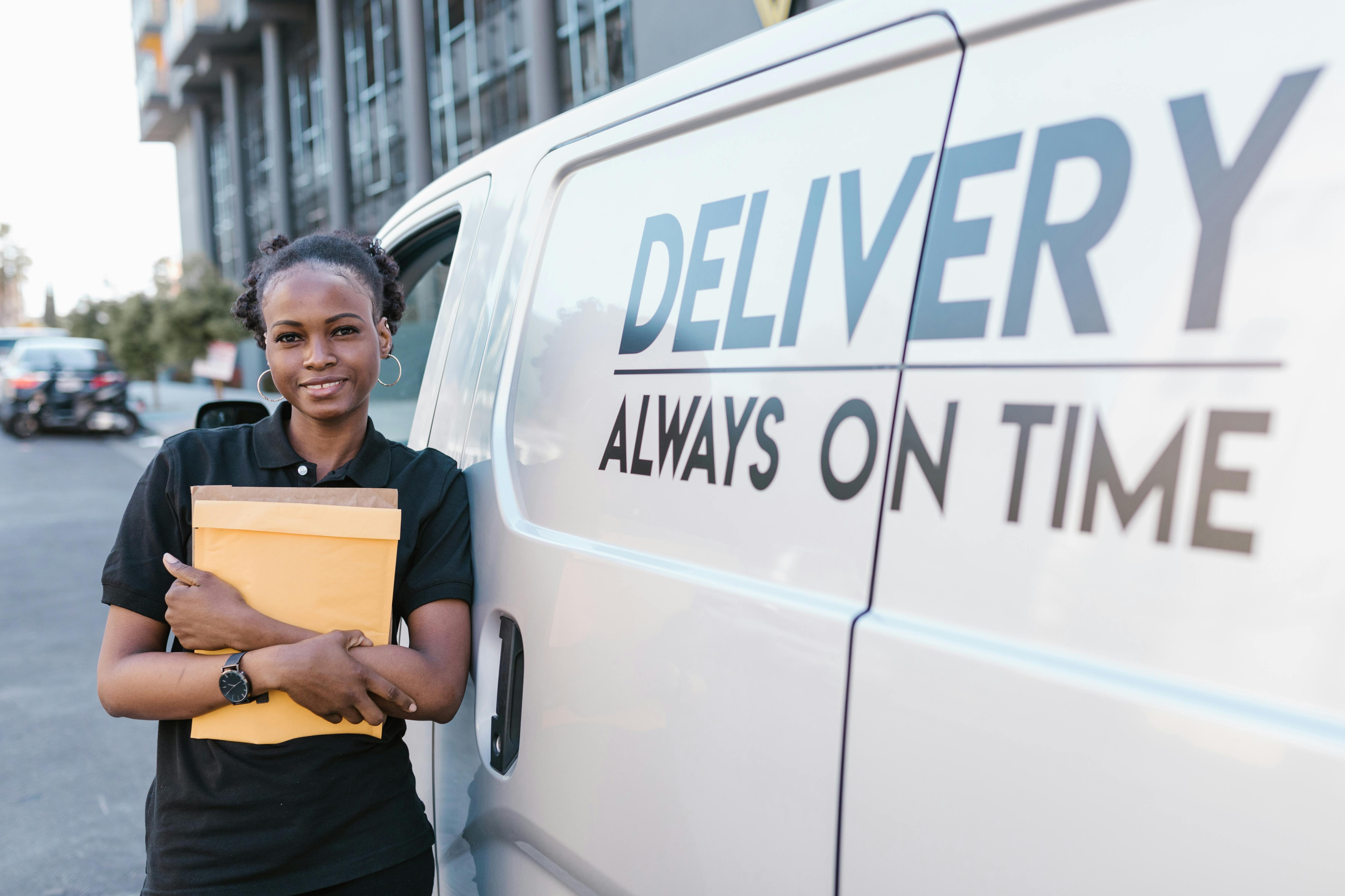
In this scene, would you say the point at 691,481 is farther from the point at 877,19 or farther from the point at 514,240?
the point at 514,240

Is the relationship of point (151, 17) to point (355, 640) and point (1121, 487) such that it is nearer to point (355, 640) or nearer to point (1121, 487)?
point (355, 640)

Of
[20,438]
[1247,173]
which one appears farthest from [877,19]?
[20,438]

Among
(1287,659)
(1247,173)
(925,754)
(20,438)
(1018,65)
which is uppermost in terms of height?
(1018,65)

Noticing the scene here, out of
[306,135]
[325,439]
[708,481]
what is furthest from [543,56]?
[306,135]

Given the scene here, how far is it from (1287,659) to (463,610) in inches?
46.9

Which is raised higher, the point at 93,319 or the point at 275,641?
the point at 93,319

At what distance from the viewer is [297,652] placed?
54.9 inches

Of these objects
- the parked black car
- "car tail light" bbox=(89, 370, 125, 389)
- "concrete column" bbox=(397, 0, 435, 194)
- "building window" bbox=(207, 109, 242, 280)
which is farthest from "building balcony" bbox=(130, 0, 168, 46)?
"car tail light" bbox=(89, 370, 125, 389)

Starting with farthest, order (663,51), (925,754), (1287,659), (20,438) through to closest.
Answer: (20,438)
(663,51)
(925,754)
(1287,659)

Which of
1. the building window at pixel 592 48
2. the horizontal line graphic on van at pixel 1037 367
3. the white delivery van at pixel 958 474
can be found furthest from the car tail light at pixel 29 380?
the horizontal line graphic on van at pixel 1037 367

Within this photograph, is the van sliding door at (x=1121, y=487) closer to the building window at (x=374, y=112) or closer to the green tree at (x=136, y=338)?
the building window at (x=374, y=112)

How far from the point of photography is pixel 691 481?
4.02 feet

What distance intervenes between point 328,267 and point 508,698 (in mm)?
790

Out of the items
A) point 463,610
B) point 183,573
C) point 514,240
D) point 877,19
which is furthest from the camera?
point 514,240
